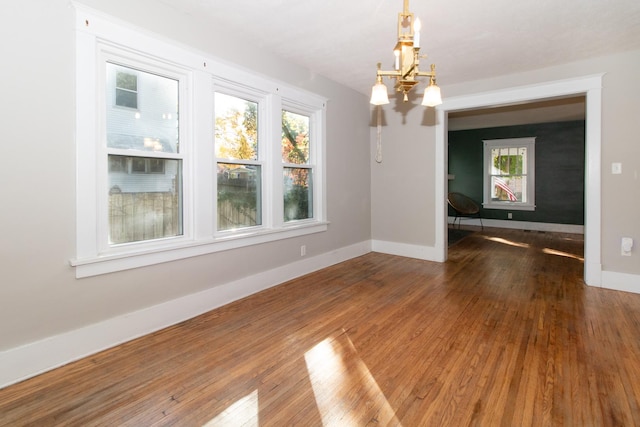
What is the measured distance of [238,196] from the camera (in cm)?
339

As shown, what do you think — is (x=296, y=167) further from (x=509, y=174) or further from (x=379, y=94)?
(x=509, y=174)

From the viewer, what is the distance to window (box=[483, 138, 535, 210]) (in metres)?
8.04

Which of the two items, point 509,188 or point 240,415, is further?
point 509,188

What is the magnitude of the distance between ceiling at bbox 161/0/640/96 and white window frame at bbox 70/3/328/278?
0.41 metres

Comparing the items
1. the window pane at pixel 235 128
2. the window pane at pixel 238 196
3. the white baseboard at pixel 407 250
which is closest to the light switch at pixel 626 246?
the white baseboard at pixel 407 250

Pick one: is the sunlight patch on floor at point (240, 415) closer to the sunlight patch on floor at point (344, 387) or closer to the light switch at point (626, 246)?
the sunlight patch on floor at point (344, 387)

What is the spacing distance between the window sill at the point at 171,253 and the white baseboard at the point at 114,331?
364 mm

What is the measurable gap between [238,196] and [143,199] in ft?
3.17

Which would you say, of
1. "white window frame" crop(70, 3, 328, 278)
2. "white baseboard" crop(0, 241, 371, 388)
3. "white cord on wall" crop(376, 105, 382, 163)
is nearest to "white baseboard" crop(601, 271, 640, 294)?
"white cord on wall" crop(376, 105, 382, 163)

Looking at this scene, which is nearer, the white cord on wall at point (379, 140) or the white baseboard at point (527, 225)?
the white cord on wall at point (379, 140)

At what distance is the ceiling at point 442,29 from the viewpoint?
8.59 feet

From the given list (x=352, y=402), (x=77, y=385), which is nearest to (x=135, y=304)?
(x=77, y=385)

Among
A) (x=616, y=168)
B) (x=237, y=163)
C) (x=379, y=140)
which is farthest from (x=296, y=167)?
(x=616, y=168)

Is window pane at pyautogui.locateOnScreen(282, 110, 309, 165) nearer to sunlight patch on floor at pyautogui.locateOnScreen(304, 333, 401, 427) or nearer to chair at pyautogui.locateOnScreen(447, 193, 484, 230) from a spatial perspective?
sunlight patch on floor at pyautogui.locateOnScreen(304, 333, 401, 427)
